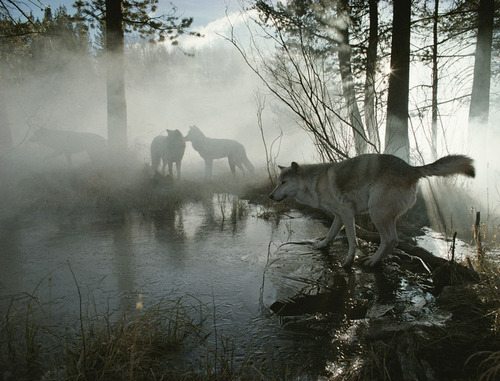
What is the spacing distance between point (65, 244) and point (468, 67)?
14.8 metres

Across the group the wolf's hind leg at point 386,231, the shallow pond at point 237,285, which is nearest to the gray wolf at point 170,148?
the shallow pond at point 237,285

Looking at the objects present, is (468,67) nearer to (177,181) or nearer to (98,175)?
(177,181)

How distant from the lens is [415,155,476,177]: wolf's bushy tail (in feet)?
12.8

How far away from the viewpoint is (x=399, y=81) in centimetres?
768

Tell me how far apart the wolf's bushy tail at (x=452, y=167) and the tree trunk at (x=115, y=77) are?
10.6 metres

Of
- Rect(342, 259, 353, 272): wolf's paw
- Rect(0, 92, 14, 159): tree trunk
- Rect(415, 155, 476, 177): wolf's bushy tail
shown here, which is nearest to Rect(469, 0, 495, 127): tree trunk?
Rect(415, 155, 476, 177): wolf's bushy tail

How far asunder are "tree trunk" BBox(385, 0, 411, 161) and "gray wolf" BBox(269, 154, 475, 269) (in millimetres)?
3534

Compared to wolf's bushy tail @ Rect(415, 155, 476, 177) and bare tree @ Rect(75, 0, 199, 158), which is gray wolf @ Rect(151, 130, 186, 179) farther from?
wolf's bushy tail @ Rect(415, 155, 476, 177)

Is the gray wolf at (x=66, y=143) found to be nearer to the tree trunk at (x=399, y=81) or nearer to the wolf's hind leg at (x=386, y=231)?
the tree trunk at (x=399, y=81)

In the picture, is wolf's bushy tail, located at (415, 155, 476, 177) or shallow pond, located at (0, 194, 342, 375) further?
wolf's bushy tail, located at (415, 155, 476, 177)

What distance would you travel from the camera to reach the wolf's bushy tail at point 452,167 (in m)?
3.91

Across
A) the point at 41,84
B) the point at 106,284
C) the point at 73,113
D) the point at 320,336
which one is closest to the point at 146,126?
the point at 73,113

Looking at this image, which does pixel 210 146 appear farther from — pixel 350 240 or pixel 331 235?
pixel 350 240

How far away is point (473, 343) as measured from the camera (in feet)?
7.47
